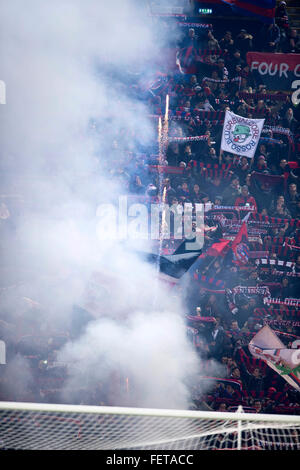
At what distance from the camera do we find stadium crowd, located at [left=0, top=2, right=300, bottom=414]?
15.3 feet

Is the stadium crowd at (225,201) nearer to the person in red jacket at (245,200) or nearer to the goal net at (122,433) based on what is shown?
the person in red jacket at (245,200)

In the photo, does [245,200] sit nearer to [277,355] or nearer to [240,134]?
[240,134]

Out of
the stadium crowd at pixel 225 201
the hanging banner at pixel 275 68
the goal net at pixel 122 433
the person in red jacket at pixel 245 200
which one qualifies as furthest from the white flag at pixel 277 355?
the hanging banner at pixel 275 68

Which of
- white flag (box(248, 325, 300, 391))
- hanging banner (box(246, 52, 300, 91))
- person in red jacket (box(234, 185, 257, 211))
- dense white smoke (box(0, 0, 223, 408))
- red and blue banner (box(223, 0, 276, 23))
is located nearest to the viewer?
white flag (box(248, 325, 300, 391))

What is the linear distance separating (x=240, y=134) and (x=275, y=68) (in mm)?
1495

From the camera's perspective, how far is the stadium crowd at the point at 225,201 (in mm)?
4648

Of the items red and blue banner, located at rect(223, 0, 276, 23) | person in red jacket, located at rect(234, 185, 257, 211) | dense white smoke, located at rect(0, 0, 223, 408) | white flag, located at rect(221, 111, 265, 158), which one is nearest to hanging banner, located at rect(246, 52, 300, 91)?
red and blue banner, located at rect(223, 0, 276, 23)

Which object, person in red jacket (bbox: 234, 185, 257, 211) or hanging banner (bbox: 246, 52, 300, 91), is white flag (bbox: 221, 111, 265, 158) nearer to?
person in red jacket (bbox: 234, 185, 257, 211)

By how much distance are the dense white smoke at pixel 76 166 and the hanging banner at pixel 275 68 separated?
1.57m

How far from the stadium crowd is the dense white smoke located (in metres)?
0.28
